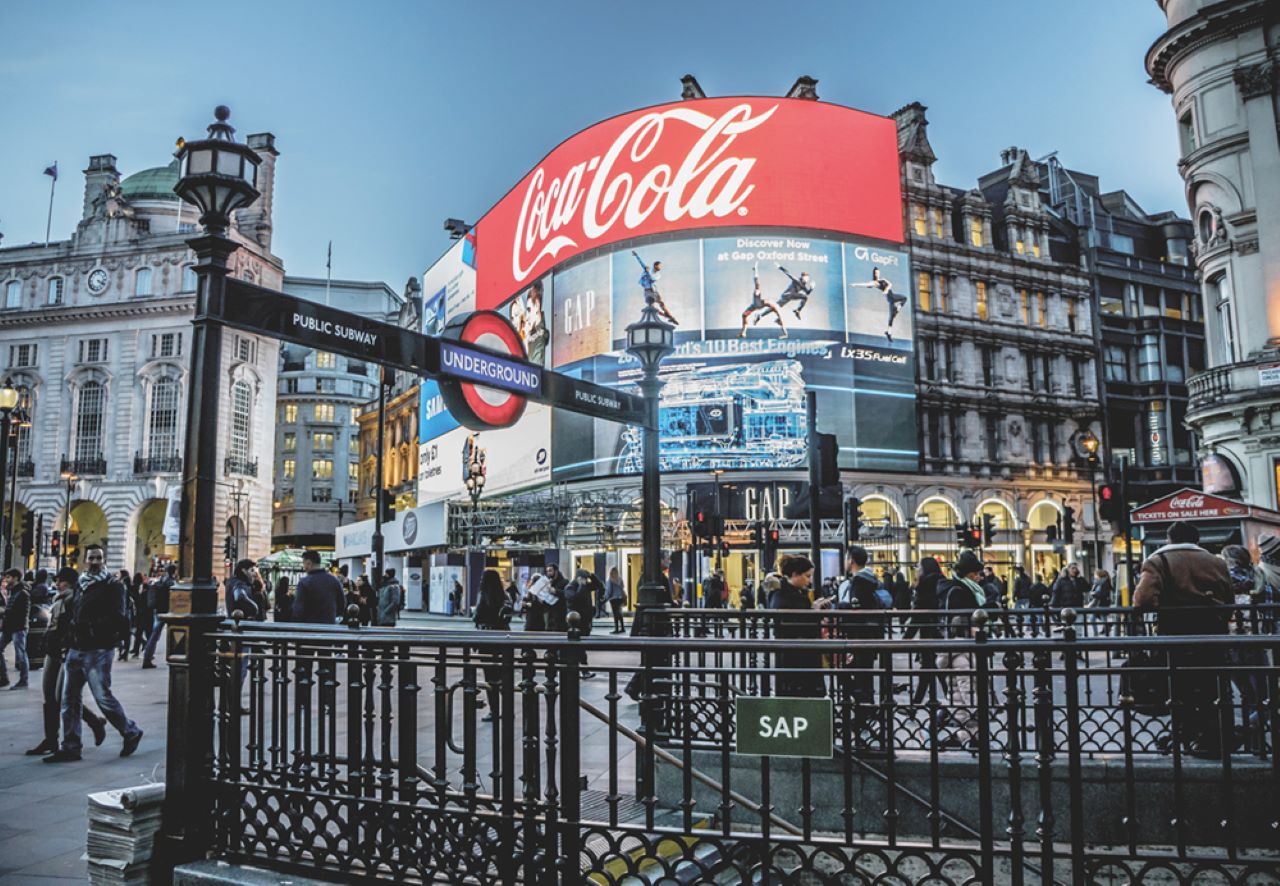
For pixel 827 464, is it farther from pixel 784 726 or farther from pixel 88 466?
pixel 88 466

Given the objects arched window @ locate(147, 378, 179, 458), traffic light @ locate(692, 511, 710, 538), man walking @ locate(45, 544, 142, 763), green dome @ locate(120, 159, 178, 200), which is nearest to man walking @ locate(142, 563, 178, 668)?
man walking @ locate(45, 544, 142, 763)

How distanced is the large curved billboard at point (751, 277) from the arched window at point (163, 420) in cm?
3449

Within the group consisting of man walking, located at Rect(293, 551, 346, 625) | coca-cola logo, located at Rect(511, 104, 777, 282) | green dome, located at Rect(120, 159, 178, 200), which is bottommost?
man walking, located at Rect(293, 551, 346, 625)

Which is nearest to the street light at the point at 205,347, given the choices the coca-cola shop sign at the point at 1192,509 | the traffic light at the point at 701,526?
the traffic light at the point at 701,526

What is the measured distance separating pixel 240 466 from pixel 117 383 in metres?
9.80

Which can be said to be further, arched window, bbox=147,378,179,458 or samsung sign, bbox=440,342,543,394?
arched window, bbox=147,378,179,458

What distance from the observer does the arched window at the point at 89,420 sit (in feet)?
206

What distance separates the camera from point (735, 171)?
38625 mm

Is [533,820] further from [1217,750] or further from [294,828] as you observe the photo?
[1217,750]

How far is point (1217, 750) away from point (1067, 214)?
51.6m

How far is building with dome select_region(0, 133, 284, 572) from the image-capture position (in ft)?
203

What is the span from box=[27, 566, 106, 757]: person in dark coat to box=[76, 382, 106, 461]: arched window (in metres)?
60.2

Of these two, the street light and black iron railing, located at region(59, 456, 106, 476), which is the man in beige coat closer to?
the street light

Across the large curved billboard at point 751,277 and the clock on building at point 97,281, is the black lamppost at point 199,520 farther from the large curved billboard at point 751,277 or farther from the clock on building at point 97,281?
the clock on building at point 97,281
